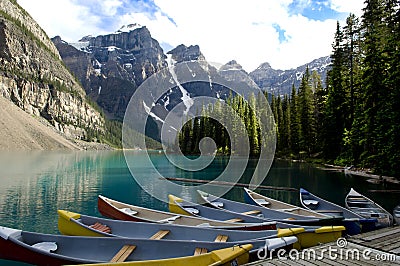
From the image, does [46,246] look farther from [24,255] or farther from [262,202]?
[262,202]

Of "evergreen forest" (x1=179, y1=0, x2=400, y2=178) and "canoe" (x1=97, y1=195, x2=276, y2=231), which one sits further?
"evergreen forest" (x1=179, y1=0, x2=400, y2=178)

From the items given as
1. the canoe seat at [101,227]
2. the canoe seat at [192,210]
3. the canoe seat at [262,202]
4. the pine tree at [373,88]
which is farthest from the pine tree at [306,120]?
the canoe seat at [101,227]

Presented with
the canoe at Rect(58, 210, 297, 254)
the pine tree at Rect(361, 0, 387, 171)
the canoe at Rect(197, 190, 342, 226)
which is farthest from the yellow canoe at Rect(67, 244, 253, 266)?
the pine tree at Rect(361, 0, 387, 171)

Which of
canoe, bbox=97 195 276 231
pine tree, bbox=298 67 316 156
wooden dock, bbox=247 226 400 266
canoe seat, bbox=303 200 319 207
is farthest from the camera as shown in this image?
pine tree, bbox=298 67 316 156

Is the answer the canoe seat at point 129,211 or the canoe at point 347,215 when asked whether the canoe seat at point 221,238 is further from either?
the canoe seat at point 129,211

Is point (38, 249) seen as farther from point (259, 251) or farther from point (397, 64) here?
point (397, 64)

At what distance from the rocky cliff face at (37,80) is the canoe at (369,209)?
147 metres

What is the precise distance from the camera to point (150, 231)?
9.53 metres

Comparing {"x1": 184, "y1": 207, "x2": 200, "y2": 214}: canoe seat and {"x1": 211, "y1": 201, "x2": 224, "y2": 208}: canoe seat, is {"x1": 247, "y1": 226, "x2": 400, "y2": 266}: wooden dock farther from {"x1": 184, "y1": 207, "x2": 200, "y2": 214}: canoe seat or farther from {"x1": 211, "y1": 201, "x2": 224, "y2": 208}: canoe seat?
{"x1": 211, "y1": 201, "x2": 224, "y2": 208}: canoe seat

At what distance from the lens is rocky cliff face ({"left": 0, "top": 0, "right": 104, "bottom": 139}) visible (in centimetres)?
14175

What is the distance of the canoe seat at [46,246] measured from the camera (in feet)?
25.7

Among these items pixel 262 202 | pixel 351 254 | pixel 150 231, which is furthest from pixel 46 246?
pixel 262 202

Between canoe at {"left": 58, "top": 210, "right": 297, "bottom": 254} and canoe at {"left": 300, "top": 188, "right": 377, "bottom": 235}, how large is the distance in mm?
3441

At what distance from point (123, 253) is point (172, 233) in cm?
195
